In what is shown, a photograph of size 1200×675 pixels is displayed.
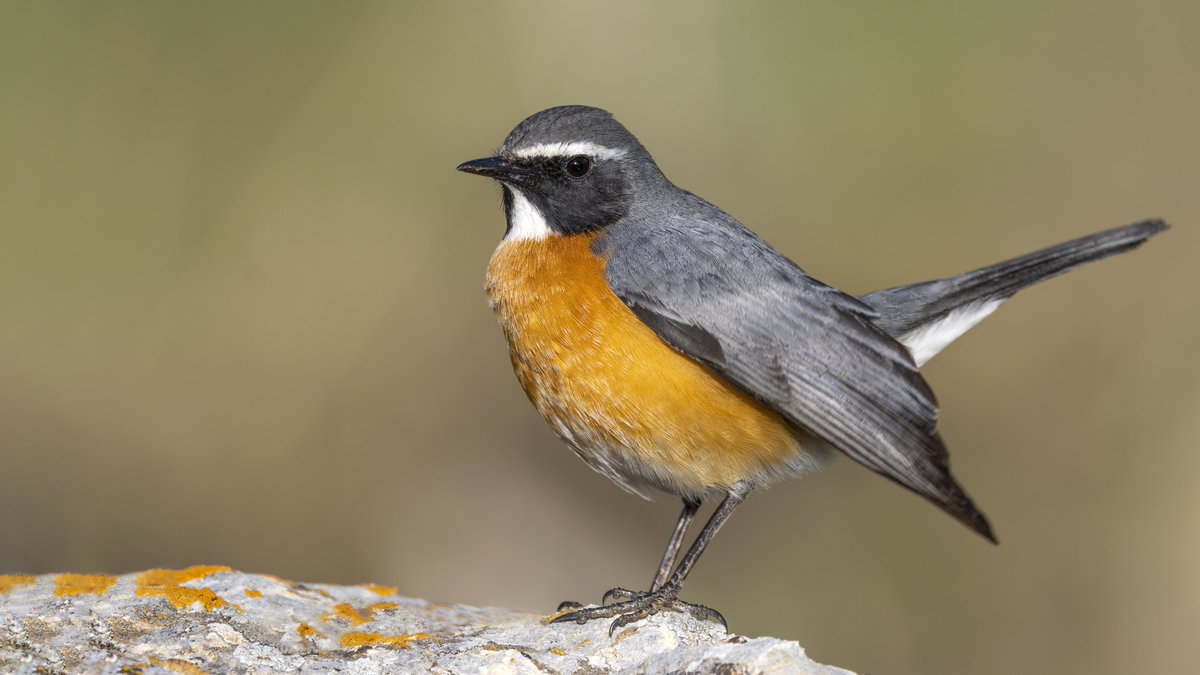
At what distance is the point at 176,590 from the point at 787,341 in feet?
10.8

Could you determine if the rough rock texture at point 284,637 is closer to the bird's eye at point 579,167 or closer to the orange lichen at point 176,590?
the orange lichen at point 176,590

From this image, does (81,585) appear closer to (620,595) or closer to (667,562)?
(620,595)

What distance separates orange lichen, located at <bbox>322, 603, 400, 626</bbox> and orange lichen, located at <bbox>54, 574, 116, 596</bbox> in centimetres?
99

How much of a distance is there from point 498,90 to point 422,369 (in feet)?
8.37

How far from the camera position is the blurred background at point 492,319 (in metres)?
9.66

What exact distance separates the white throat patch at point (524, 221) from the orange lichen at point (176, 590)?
8.52 ft

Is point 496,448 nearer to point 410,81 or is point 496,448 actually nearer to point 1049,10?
point 410,81

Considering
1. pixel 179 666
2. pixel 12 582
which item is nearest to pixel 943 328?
pixel 179 666

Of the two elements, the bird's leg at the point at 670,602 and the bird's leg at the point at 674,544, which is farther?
the bird's leg at the point at 674,544

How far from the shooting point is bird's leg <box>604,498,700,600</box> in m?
6.79

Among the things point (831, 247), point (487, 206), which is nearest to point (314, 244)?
point (487, 206)

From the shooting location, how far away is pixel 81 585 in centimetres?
566

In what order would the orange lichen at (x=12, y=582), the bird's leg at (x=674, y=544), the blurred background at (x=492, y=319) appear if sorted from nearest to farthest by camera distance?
the orange lichen at (x=12, y=582) → the bird's leg at (x=674, y=544) → the blurred background at (x=492, y=319)

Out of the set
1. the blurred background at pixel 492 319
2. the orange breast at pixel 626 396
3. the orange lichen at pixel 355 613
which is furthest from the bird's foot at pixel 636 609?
the blurred background at pixel 492 319
